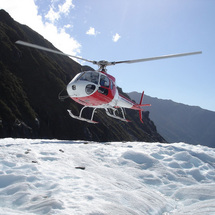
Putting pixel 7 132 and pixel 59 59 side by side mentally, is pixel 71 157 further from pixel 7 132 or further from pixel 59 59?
pixel 59 59

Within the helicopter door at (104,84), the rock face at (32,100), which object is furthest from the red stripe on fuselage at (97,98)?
the rock face at (32,100)

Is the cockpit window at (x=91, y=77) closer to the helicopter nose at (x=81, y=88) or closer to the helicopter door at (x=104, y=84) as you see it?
the helicopter nose at (x=81, y=88)

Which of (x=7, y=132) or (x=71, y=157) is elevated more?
(x=71, y=157)

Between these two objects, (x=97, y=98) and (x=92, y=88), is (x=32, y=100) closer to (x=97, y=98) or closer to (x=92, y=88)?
(x=97, y=98)

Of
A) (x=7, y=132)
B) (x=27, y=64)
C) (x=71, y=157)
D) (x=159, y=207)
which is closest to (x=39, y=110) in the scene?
(x=7, y=132)

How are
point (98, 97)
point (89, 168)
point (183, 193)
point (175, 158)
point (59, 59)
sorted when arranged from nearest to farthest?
point (183, 193), point (89, 168), point (175, 158), point (98, 97), point (59, 59)
